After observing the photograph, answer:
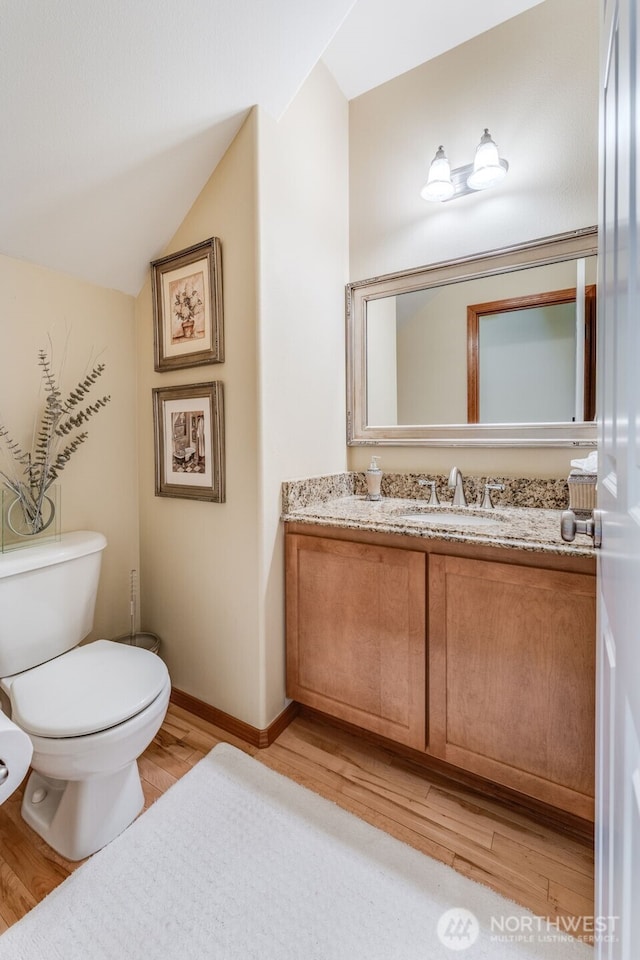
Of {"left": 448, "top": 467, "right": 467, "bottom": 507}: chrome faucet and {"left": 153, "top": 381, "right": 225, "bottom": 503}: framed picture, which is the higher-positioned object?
{"left": 153, "top": 381, "right": 225, "bottom": 503}: framed picture

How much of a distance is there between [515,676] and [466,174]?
6.34ft

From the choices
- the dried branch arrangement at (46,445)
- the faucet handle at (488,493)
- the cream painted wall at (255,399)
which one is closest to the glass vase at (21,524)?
the dried branch arrangement at (46,445)

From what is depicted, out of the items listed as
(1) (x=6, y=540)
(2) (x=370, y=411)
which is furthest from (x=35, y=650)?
(2) (x=370, y=411)

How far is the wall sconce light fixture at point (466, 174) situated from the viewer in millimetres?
1599

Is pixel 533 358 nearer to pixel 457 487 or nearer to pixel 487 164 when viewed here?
pixel 457 487

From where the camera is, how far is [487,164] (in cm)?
160

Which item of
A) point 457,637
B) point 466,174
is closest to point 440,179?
point 466,174

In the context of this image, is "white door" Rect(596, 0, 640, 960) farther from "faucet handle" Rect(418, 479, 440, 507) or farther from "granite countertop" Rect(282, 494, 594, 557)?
"faucet handle" Rect(418, 479, 440, 507)

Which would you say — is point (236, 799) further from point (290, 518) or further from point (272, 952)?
point (290, 518)

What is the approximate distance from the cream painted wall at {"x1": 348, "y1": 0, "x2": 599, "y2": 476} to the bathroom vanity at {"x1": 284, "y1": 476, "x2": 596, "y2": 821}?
60cm

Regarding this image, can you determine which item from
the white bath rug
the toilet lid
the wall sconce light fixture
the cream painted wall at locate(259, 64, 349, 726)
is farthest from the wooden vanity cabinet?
the wall sconce light fixture

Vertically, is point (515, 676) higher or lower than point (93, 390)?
lower

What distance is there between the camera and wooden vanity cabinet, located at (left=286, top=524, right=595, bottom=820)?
1.11 metres

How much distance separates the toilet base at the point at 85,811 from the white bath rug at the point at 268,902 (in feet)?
0.14
